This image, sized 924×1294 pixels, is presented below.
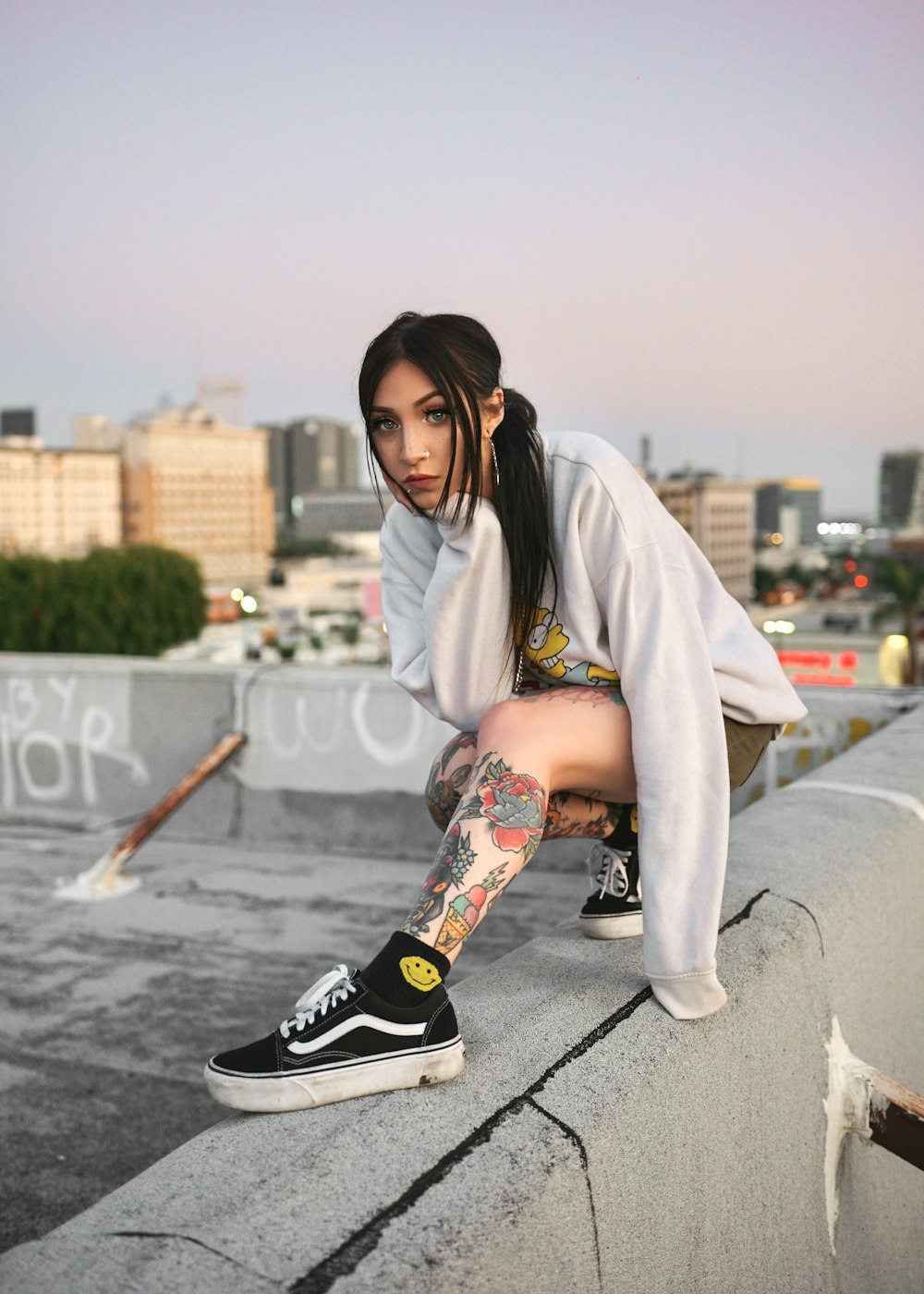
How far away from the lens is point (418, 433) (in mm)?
1968

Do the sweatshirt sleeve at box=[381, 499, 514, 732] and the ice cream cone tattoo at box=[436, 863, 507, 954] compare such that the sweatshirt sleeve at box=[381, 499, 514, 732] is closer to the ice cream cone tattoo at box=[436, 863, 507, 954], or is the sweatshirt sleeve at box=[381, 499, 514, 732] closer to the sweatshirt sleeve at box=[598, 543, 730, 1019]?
the sweatshirt sleeve at box=[598, 543, 730, 1019]

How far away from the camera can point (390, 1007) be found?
1.66 meters

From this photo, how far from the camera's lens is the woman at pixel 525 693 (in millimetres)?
1670

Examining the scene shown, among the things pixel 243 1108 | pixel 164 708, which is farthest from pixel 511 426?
pixel 164 708

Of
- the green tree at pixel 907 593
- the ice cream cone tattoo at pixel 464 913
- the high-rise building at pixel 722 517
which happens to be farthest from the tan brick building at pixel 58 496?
the ice cream cone tattoo at pixel 464 913

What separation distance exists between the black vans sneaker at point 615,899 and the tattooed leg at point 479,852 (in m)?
0.40

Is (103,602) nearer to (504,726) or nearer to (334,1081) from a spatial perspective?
(504,726)

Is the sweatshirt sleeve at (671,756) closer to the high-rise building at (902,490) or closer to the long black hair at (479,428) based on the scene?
the long black hair at (479,428)

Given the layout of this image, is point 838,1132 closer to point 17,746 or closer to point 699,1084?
point 699,1084

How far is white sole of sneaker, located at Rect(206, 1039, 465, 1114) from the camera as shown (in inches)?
61.1

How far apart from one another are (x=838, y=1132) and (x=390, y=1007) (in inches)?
36.7

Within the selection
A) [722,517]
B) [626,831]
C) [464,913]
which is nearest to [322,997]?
[464,913]

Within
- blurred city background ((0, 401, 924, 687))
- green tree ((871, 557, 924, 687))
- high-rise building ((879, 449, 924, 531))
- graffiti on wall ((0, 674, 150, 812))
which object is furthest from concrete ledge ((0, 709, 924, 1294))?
high-rise building ((879, 449, 924, 531))

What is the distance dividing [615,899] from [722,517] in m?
169
